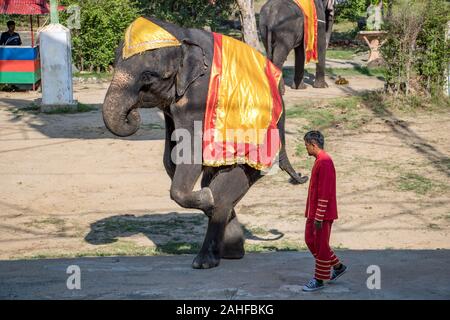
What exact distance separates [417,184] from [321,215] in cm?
551

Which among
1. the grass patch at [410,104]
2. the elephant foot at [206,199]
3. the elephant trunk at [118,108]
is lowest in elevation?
the grass patch at [410,104]

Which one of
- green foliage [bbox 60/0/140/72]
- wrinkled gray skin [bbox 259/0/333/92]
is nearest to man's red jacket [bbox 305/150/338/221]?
wrinkled gray skin [bbox 259/0/333/92]

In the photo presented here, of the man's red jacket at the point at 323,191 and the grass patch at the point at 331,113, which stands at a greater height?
the man's red jacket at the point at 323,191

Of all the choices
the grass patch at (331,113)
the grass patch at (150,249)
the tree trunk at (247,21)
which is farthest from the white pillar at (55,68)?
the grass patch at (150,249)

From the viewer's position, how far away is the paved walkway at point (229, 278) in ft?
23.1

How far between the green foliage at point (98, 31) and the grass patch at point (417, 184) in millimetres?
10126

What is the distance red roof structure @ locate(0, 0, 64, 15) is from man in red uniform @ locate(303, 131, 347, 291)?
50.5 ft

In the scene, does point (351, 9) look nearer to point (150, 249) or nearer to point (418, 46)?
point (418, 46)

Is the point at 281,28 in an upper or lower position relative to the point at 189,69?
lower

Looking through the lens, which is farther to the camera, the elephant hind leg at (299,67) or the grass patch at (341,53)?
the grass patch at (341,53)

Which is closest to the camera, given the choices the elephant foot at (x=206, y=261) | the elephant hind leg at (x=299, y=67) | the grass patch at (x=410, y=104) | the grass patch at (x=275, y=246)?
the elephant foot at (x=206, y=261)

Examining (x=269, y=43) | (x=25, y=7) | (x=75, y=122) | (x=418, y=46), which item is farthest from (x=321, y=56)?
Answer: (x=25, y=7)

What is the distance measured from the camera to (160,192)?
12125 millimetres

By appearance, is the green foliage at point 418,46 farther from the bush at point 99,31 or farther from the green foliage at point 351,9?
the green foliage at point 351,9
